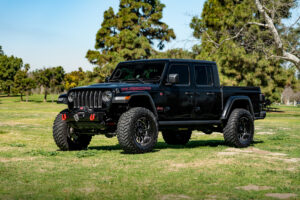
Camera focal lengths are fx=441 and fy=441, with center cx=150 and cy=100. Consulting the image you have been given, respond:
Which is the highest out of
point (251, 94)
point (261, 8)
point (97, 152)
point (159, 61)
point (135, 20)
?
point (135, 20)

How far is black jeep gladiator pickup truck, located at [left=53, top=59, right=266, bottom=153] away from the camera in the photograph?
9.76 meters

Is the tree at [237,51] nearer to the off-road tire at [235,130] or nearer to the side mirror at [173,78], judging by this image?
the off-road tire at [235,130]

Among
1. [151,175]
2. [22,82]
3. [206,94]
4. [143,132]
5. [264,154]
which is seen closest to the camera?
[151,175]

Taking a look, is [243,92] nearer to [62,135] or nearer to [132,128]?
[132,128]

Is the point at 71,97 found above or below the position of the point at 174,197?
above

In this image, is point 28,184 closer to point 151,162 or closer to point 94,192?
point 94,192

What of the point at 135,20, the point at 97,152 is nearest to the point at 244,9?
the point at 135,20

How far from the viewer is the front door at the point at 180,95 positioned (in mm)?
10742

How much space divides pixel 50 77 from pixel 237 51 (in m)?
57.4

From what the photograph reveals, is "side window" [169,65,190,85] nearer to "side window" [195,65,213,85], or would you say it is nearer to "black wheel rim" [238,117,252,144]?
"side window" [195,65,213,85]

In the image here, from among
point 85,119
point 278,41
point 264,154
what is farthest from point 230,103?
point 278,41

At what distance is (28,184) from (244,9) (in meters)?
36.4

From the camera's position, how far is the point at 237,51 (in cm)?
4200

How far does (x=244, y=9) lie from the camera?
4012cm
